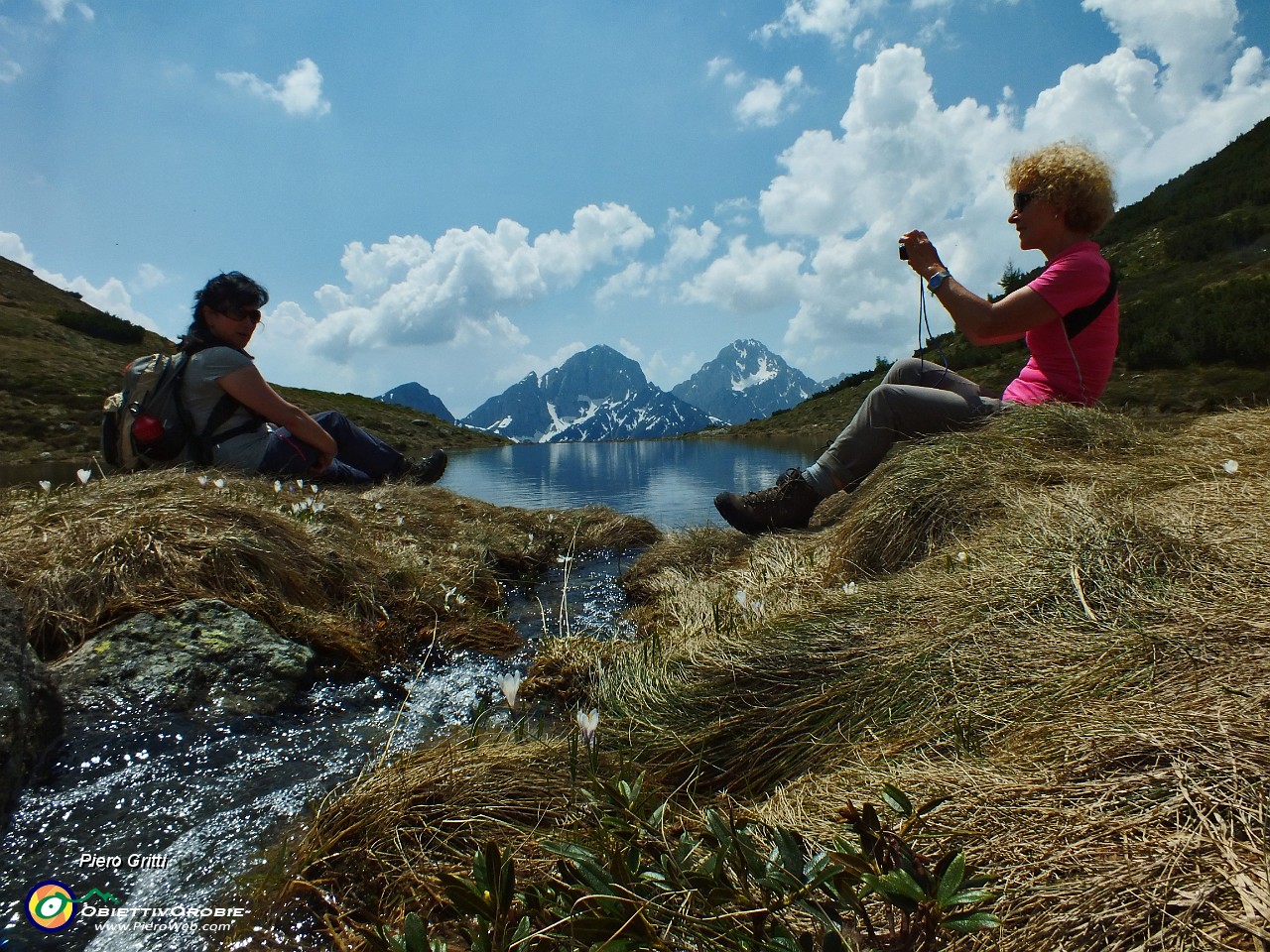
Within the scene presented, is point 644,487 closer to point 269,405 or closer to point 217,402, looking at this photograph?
point 269,405

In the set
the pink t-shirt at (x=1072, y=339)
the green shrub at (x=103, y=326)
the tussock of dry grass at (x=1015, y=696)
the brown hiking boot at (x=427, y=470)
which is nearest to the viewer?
the tussock of dry grass at (x=1015, y=696)

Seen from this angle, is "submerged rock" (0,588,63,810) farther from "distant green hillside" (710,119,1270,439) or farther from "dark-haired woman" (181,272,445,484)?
"distant green hillside" (710,119,1270,439)

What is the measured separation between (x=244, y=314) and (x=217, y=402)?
85 centimetres

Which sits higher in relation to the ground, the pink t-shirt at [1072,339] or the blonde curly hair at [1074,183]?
the blonde curly hair at [1074,183]

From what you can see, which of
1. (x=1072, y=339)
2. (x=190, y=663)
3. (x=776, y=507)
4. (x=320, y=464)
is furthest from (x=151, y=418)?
(x=1072, y=339)

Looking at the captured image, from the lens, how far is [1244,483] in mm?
2955

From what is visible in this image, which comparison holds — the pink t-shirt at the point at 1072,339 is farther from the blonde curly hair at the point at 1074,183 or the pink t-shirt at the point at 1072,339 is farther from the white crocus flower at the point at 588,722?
the white crocus flower at the point at 588,722

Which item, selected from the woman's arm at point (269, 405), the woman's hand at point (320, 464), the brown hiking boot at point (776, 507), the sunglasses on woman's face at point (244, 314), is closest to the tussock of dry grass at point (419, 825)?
the brown hiking boot at point (776, 507)

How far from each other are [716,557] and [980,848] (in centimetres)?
431

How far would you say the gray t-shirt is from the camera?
5.48m

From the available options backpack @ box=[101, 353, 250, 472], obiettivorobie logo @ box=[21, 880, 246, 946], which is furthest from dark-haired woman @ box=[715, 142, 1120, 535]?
backpack @ box=[101, 353, 250, 472]

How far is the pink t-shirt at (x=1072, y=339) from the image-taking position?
4.36 meters

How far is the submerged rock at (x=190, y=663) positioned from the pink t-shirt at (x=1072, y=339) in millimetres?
5172

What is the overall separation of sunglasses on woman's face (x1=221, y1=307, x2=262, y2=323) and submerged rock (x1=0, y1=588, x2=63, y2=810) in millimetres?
4038
